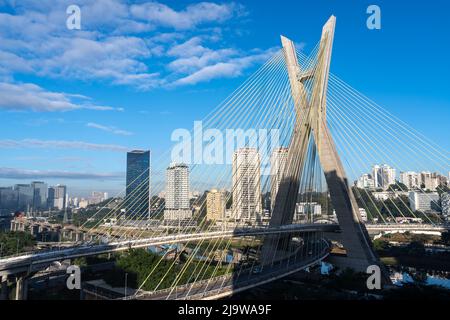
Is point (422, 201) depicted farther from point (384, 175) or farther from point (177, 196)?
point (177, 196)

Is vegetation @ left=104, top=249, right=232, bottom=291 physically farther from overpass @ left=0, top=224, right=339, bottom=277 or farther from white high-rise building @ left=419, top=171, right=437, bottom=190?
white high-rise building @ left=419, top=171, right=437, bottom=190

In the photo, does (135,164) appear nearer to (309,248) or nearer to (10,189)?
(10,189)

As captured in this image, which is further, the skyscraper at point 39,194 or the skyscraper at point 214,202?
the skyscraper at point 39,194

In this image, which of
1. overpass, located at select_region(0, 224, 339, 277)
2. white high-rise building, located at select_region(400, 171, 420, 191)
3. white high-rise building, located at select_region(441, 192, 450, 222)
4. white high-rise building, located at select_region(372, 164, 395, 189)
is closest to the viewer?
overpass, located at select_region(0, 224, 339, 277)

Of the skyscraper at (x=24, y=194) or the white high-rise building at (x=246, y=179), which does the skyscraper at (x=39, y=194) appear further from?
the white high-rise building at (x=246, y=179)

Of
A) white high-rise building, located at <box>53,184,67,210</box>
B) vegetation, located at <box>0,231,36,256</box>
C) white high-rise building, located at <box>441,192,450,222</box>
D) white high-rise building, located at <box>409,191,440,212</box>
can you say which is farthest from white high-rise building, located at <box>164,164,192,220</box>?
white high-rise building, located at <box>53,184,67,210</box>

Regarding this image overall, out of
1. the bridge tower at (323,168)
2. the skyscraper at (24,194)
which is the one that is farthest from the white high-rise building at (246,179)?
the skyscraper at (24,194)
